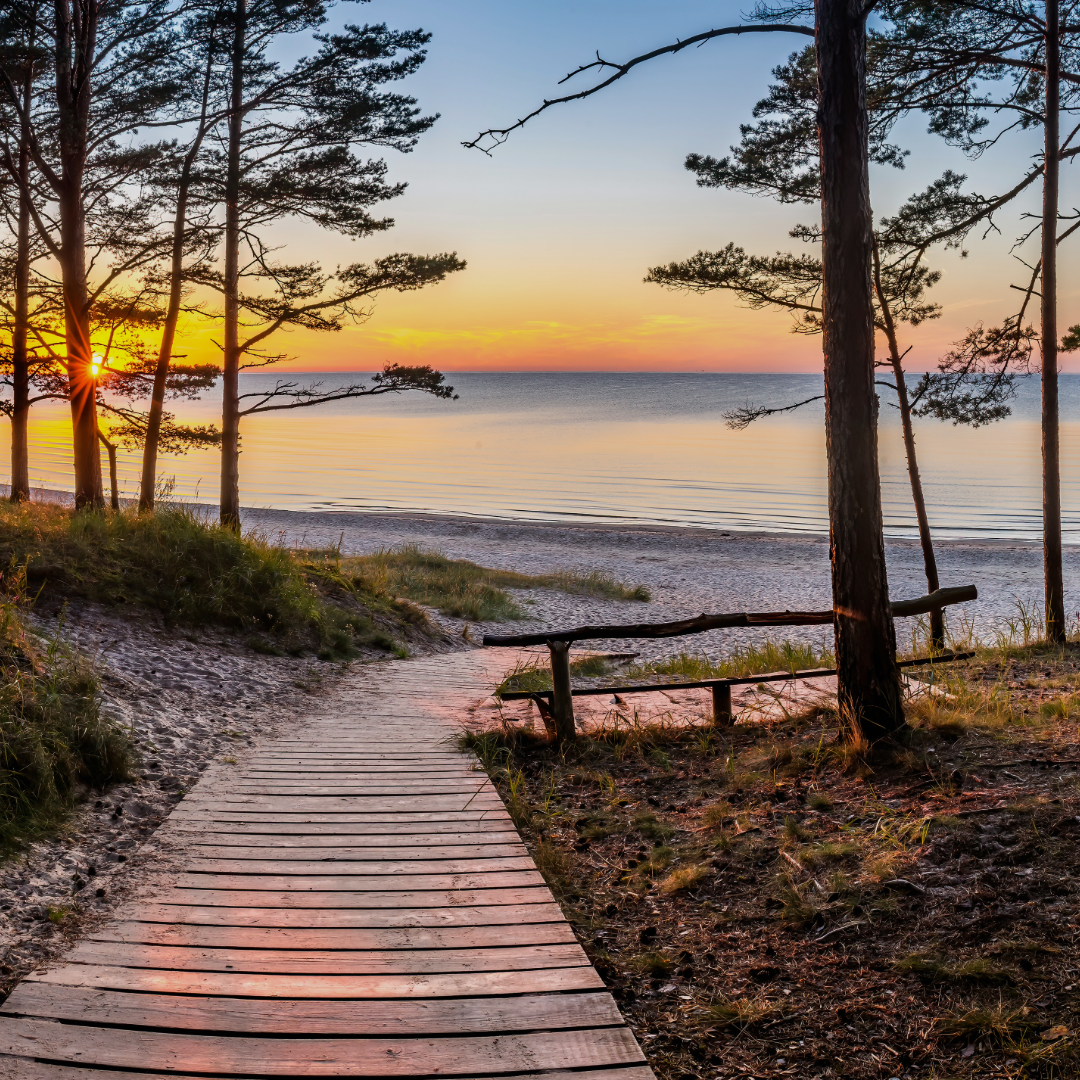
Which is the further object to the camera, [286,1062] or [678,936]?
[678,936]

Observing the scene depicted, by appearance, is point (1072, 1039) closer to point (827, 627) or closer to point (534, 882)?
point (534, 882)

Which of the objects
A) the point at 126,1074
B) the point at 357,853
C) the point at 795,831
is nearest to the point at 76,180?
the point at 357,853

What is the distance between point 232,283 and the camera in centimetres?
1667

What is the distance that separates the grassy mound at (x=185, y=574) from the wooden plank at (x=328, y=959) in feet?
21.6

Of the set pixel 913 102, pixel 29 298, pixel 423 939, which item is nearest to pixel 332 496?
pixel 29 298

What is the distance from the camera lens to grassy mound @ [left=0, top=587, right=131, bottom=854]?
474cm

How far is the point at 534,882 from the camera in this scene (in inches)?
167

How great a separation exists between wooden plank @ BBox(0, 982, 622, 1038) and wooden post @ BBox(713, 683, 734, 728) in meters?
4.21

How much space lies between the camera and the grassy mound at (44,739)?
4.74 metres

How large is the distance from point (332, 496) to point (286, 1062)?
38996 millimetres

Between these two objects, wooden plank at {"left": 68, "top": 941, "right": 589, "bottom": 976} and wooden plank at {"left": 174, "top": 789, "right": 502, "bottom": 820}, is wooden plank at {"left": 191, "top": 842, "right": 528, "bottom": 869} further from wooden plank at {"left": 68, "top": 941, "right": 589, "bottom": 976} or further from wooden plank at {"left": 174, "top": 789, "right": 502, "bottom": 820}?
wooden plank at {"left": 68, "top": 941, "right": 589, "bottom": 976}

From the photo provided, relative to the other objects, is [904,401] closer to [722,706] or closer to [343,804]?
[722,706]

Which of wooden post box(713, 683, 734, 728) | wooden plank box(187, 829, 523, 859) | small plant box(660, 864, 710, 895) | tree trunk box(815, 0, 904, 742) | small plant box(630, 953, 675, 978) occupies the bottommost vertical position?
small plant box(630, 953, 675, 978)

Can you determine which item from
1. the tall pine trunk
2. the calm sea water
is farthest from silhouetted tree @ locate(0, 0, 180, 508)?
the calm sea water
